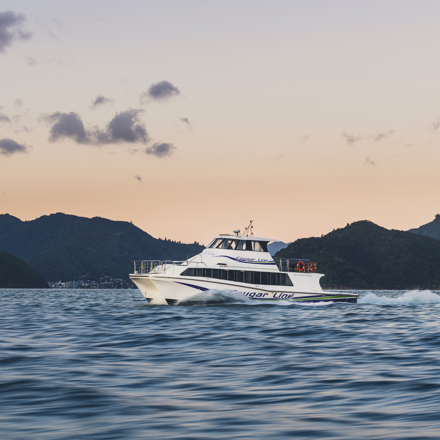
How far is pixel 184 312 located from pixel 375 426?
25.8 meters

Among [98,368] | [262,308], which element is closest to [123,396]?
[98,368]

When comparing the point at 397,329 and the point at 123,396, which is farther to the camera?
the point at 397,329

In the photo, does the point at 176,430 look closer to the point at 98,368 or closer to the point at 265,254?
the point at 98,368

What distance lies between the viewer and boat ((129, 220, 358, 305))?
4006cm

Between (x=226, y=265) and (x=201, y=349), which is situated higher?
(x=226, y=265)

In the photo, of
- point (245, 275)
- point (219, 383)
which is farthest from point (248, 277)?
point (219, 383)

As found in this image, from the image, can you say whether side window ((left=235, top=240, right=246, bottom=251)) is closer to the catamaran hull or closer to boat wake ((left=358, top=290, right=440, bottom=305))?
the catamaran hull

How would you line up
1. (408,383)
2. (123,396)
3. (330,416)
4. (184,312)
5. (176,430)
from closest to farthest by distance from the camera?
1. (176,430)
2. (330,416)
3. (123,396)
4. (408,383)
5. (184,312)

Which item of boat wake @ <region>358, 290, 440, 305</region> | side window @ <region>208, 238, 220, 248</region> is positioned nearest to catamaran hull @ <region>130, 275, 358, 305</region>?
side window @ <region>208, 238, 220, 248</region>

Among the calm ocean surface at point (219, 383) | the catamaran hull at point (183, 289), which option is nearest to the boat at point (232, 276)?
the catamaran hull at point (183, 289)

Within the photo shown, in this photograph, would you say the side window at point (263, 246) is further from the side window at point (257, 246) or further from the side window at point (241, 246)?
the side window at point (241, 246)

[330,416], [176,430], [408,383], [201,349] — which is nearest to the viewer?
[176,430]

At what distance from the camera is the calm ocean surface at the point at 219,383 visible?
918cm

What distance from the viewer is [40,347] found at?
18922 millimetres
